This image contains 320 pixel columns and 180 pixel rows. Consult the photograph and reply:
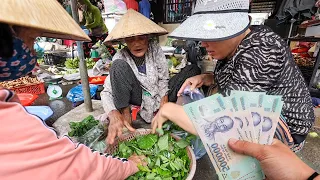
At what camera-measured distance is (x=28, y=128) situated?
1.98 ft

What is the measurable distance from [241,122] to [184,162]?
0.48m

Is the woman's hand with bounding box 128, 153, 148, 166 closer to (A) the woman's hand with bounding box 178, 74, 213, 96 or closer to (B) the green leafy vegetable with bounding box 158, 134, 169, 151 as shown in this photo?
(B) the green leafy vegetable with bounding box 158, 134, 169, 151

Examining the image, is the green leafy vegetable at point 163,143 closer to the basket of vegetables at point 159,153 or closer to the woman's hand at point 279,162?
the basket of vegetables at point 159,153

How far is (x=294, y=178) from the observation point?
827 mm

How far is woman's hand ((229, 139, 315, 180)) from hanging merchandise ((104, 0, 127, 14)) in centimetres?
417

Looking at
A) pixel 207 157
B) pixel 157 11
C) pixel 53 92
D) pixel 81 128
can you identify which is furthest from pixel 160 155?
pixel 157 11

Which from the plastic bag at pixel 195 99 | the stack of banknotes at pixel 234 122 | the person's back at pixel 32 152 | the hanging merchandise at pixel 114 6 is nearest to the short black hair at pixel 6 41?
the person's back at pixel 32 152

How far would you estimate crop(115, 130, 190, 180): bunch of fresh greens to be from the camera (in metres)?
1.17

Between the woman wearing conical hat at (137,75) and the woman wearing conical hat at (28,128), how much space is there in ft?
2.67

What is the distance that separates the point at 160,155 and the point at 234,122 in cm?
56

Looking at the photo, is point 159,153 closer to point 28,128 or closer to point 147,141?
point 147,141

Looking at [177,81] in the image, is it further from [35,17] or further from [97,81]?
[97,81]

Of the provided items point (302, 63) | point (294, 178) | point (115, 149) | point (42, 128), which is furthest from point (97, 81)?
point (302, 63)

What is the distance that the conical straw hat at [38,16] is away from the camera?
54 centimetres
